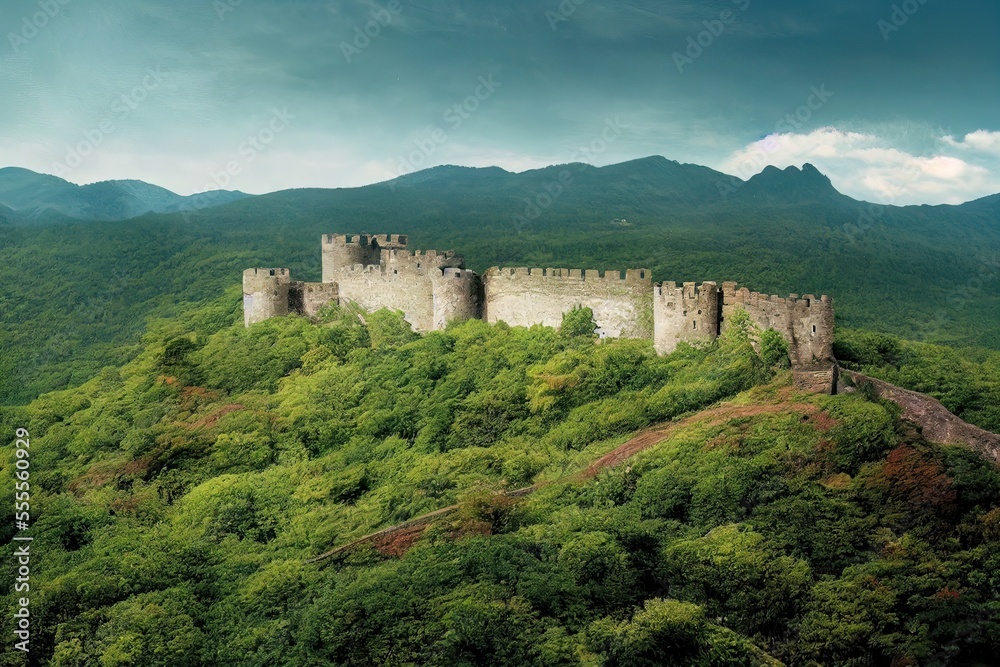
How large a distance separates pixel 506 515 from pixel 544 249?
139 ft

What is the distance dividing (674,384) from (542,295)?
6.02 m

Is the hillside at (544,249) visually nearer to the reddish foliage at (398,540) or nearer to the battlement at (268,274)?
the battlement at (268,274)

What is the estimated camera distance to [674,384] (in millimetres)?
22484

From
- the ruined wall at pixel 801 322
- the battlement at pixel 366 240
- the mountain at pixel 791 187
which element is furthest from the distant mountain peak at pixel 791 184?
the ruined wall at pixel 801 322

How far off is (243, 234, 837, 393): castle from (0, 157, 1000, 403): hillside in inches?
427

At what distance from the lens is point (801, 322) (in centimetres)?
2116

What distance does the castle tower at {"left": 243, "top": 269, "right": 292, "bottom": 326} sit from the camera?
32.6 meters

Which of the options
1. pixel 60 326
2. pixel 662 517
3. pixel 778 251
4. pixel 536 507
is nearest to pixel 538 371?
pixel 536 507

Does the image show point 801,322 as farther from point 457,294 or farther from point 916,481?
point 457,294

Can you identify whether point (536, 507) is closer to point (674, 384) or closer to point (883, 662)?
point (674, 384)

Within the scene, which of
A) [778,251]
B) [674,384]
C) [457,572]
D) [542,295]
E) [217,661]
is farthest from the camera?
[778,251]

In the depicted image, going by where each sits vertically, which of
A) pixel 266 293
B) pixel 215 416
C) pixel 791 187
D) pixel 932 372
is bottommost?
pixel 215 416

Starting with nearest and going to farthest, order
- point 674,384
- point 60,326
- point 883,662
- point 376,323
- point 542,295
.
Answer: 1. point 883,662
2. point 674,384
3. point 542,295
4. point 376,323
5. point 60,326

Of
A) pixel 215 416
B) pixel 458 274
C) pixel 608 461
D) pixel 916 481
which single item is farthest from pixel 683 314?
pixel 215 416
